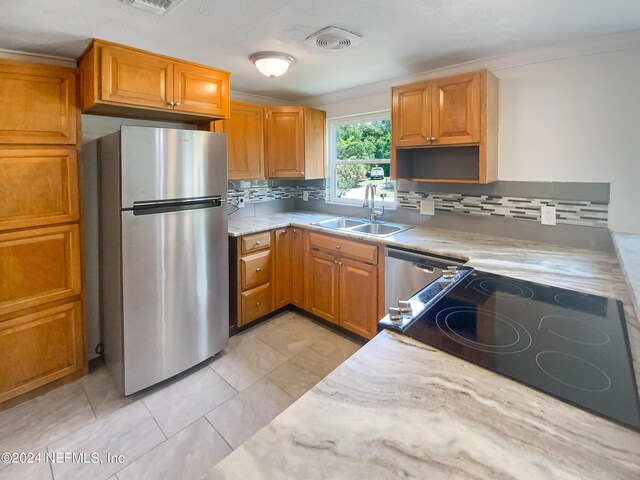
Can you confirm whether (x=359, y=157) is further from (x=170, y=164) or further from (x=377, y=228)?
(x=170, y=164)

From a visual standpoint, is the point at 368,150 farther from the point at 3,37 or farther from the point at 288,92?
the point at 3,37

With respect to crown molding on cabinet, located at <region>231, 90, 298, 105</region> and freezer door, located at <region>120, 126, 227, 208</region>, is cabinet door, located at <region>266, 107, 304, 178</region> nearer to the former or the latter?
Answer: crown molding on cabinet, located at <region>231, 90, 298, 105</region>

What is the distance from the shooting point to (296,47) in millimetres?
2143

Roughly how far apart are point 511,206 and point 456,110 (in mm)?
787

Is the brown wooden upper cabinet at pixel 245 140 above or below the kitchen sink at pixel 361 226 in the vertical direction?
above

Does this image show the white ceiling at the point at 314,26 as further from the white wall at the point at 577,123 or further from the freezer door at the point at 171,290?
the freezer door at the point at 171,290

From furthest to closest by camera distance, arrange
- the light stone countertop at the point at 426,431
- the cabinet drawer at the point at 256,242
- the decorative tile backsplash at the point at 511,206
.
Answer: the cabinet drawer at the point at 256,242
the decorative tile backsplash at the point at 511,206
the light stone countertop at the point at 426,431

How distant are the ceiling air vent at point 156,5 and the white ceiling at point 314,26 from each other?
0.16 feet

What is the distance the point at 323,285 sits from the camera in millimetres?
2947

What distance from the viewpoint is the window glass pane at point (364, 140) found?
3.19 meters

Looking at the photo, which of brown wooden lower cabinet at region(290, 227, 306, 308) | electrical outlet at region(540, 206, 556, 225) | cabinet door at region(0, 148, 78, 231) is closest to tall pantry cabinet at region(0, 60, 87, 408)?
cabinet door at region(0, 148, 78, 231)

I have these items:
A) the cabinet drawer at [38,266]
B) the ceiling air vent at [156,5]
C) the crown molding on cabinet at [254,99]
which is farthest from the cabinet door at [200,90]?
the cabinet drawer at [38,266]

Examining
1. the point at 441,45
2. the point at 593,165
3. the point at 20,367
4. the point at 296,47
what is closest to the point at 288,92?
the point at 296,47

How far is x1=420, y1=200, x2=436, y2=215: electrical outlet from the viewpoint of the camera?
9.27 ft
